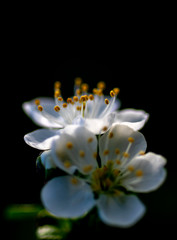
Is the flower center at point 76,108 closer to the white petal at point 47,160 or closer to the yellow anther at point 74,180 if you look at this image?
the white petal at point 47,160

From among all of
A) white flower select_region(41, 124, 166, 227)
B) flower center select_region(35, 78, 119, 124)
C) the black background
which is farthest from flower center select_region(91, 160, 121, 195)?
the black background

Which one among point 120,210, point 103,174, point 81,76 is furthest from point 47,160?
point 81,76

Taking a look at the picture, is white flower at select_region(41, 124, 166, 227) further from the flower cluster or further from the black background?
the black background

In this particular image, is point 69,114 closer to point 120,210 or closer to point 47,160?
point 47,160

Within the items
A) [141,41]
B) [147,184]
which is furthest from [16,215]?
[141,41]

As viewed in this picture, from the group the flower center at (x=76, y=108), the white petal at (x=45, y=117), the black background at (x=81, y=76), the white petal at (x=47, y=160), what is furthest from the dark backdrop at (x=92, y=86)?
the white petal at (x=47, y=160)

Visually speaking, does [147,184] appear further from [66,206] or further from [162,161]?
[66,206]
